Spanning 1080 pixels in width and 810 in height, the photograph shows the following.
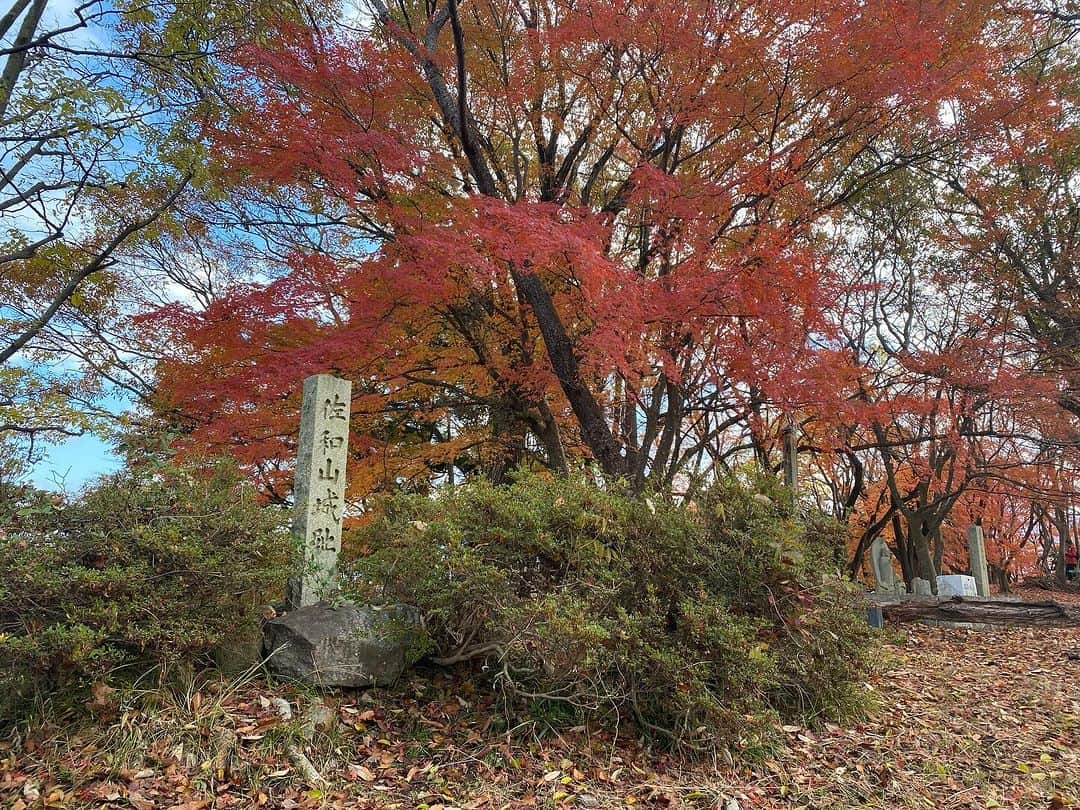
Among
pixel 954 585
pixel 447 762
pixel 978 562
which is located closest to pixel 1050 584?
pixel 978 562

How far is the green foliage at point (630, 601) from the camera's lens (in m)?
3.75

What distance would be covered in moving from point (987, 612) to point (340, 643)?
9.45m

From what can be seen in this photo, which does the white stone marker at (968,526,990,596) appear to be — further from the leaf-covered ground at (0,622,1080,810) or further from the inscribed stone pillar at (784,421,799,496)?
the leaf-covered ground at (0,622,1080,810)

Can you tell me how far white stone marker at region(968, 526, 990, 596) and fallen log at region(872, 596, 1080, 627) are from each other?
5927 millimetres

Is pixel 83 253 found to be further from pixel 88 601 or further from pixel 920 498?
pixel 920 498

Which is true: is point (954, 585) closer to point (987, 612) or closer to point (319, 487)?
point (987, 612)

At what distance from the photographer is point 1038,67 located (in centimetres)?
1014

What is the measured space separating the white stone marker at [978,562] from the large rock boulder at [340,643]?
50.1ft

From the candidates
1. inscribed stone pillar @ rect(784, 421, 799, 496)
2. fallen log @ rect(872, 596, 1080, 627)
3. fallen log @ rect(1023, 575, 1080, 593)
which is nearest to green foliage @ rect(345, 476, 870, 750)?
inscribed stone pillar @ rect(784, 421, 799, 496)

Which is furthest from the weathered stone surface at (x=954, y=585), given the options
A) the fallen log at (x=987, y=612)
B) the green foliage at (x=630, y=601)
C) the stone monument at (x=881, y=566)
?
the green foliage at (x=630, y=601)

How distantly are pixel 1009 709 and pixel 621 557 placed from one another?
380 cm

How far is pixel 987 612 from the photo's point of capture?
30.4 feet

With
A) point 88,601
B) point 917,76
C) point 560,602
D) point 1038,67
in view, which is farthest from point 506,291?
point 1038,67

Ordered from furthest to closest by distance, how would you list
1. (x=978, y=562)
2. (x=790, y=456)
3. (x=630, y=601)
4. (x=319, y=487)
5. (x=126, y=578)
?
1. (x=978, y=562)
2. (x=790, y=456)
3. (x=319, y=487)
4. (x=630, y=601)
5. (x=126, y=578)
